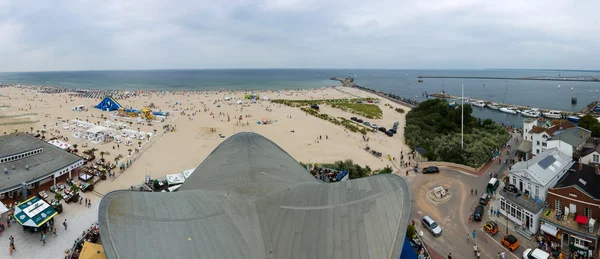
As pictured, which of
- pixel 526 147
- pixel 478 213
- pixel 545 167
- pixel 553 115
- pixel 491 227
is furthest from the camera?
pixel 553 115

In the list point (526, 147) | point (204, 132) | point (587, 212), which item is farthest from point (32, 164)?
point (526, 147)

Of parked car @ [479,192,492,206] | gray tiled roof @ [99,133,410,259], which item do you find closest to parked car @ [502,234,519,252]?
parked car @ [479,192,492,206]

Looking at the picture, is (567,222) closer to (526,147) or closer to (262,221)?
(526,147)

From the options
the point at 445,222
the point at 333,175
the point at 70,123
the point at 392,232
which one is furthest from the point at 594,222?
the point at 70,123

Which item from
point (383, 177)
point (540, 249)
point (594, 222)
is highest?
point (383, 177)

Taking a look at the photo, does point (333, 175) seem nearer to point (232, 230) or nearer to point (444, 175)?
point (444, 175)
